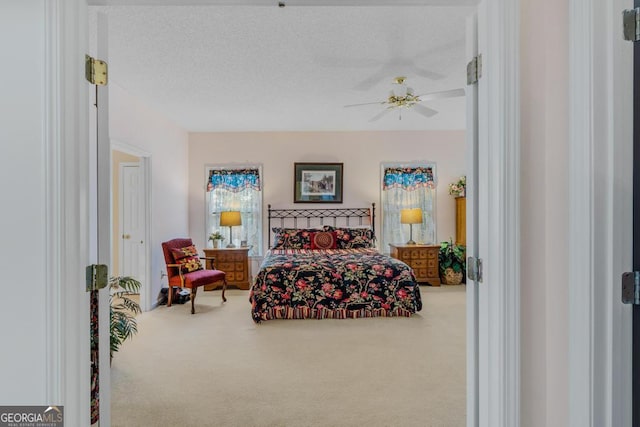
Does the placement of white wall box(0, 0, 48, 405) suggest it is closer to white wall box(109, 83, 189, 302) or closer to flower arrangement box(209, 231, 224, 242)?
white wall box(109, 83, 189, 302)

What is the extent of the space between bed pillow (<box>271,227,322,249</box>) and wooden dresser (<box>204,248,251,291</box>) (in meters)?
0.57

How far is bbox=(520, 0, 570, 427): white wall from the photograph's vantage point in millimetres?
1161

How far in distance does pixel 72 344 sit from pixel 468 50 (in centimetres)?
177

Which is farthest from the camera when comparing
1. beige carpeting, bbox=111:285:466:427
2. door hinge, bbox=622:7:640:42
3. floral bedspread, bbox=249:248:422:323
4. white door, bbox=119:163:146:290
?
white door, bbox=119:163:146:290

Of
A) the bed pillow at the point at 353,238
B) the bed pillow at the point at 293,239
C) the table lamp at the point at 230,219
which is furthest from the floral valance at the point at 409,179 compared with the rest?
the table lamp at the point at 230,219

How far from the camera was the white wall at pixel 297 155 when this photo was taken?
20.2ft

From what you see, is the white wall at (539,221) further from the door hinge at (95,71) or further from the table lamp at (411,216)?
the table lamp at (411,216)

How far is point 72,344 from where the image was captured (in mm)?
1162

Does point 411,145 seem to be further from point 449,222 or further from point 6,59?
point 6,59

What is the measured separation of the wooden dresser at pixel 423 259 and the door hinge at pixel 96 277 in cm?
499

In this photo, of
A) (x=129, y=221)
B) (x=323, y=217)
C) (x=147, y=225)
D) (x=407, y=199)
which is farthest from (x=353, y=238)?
(x=129, y=221)

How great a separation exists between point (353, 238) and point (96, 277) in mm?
4526
